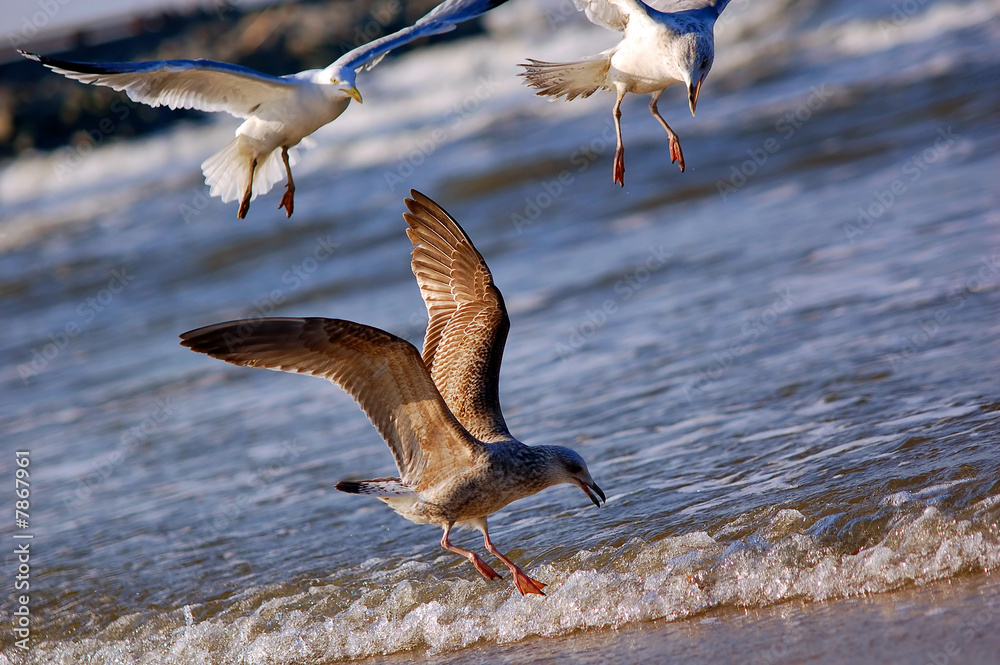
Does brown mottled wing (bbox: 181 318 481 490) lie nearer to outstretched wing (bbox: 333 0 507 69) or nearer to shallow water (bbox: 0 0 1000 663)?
shallow water (bbox: 0 0 1000 663)

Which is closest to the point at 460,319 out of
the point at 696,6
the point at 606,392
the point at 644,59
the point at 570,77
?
the point at 570,77

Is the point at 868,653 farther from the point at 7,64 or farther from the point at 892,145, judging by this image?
the point at 7,64

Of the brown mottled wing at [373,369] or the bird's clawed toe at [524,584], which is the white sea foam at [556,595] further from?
the brown mottled wing at [373,369]

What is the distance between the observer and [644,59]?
4.60m

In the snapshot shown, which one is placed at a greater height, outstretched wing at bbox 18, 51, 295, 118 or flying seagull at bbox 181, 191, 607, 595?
outstretched wing at bbox 18, 51, 295, 118

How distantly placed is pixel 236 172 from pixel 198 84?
2.23ft

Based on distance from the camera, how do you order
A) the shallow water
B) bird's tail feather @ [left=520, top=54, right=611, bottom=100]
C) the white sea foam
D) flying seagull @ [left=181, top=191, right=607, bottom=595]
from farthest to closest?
1. bird's tail feather @ [left=520, top=54, right=611, bottom=100]
2. the shallow water
3. the white sea foam
4. flying seagull @ [left=181, top=191, right=607, bottom=595]

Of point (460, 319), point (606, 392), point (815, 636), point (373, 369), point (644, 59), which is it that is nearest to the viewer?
point (815, 636)

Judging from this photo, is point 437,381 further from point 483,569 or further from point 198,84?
point 198,84

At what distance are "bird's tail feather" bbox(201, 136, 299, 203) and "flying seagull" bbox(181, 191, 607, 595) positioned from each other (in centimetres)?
91

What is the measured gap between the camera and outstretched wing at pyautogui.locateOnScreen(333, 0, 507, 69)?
4859 millimetres

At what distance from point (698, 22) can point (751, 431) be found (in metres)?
2.40

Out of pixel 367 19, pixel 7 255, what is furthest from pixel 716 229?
pixel 367 19

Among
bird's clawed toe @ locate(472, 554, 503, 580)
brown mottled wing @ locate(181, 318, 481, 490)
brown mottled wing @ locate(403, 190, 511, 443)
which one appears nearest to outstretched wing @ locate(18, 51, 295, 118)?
brown mottled wing @ locate(403, 190, 511, 443)
